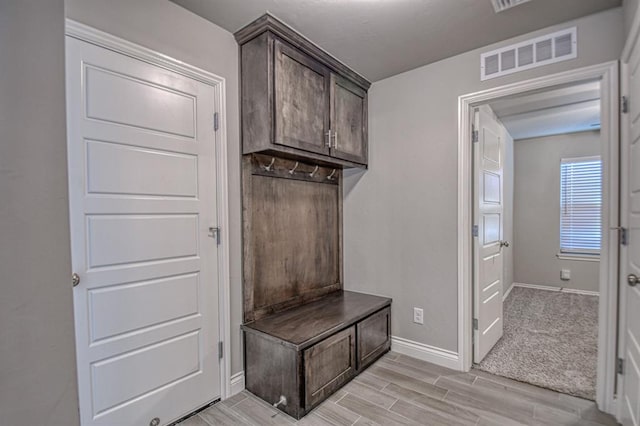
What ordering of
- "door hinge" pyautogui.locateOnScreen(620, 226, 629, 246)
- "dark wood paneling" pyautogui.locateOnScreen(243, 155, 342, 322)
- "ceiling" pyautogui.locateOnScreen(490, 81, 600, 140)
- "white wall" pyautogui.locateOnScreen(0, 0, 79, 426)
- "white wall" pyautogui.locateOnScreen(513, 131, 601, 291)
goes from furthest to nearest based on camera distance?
"white wall" pyautogui.locateOnScreen(513, 131, 601, 291) → "ceiling" pyautogui.locateOnScreen(490, 81, 600, 140) → "dark wood paneling" pyautogui.locateOnScreen(243, 155, 342, 322) → "door hinge" pyautogui.locateOnScreen(620, 226, 629, 246) → "white wall" pyautogui.locateOnScreen(0, 0, 79, 426)

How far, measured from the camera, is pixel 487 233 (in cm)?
274

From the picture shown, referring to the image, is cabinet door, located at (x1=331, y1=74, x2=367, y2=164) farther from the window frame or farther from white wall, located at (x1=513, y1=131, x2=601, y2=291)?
the window frame

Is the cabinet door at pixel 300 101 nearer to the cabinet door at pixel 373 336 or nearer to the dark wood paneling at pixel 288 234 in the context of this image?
the dark wood paneling at pixel 288 234

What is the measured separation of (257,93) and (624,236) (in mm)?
2427

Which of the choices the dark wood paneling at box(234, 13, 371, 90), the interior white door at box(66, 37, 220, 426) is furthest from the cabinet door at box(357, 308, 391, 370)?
the dark wood paneling at box(234, 13, 371, 90)

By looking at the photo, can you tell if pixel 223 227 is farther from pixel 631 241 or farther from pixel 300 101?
pixel 631 241

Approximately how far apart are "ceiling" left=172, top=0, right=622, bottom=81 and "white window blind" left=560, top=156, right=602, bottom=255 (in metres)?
3.76

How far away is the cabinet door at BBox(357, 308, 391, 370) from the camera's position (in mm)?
2443

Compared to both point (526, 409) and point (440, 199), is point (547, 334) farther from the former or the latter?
point (440, 199)

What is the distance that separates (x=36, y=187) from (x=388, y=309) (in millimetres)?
2722

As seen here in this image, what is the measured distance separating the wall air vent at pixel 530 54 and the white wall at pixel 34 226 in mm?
2610

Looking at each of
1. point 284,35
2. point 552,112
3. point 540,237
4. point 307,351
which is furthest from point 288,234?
point 540,237

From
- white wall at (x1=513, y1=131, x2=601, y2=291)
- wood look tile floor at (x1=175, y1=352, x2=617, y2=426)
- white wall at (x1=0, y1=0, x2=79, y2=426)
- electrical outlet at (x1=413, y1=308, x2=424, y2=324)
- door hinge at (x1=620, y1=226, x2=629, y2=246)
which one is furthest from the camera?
white wall at (x1=513, y1=131, x2=601, y2=291)

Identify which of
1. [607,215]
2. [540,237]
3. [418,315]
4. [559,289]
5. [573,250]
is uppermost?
[607,215]
